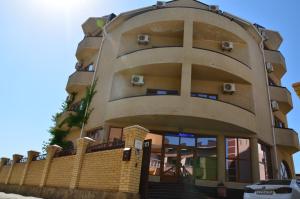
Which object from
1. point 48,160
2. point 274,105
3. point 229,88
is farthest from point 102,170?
point 274,105

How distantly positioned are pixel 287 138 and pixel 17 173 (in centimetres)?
1861

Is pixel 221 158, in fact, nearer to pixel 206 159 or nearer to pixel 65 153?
pixel 206 159

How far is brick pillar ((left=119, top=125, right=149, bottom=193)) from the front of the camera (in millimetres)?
9203

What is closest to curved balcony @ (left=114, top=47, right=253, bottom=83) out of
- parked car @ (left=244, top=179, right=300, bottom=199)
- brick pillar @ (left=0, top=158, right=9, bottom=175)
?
parked car @ (left=244, top=179, right=300, bottom=199)

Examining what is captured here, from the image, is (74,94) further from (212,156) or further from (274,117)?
(274,117)

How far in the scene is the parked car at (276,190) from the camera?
823cm

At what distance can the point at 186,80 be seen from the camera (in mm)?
16500

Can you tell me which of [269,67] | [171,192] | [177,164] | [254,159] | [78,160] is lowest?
[171,192]

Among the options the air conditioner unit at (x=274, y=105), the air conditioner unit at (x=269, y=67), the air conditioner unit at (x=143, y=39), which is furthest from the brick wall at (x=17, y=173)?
the air conditioner unit at (x=269, y=67)

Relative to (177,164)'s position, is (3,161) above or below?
below

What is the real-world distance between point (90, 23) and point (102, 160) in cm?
1819

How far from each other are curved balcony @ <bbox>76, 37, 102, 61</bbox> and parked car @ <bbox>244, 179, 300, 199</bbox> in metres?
17.8

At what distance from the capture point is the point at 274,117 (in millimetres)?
21859

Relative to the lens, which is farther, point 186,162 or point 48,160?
point 186,162
